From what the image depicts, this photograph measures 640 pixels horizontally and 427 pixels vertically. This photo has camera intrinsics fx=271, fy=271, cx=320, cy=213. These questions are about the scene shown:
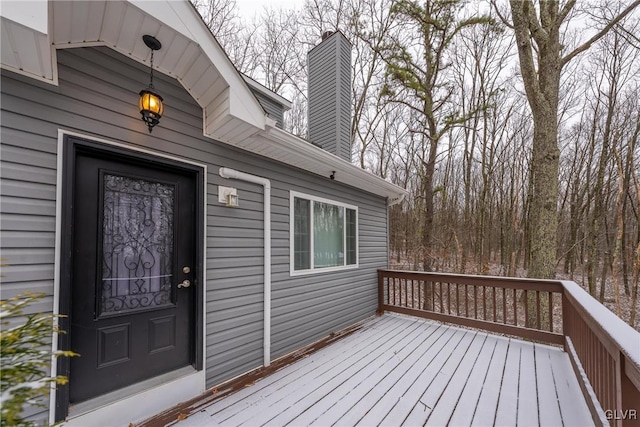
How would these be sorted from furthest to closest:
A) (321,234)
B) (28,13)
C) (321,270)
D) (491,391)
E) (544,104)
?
1. (544,104)
2. (321,234)
3. (321,270)
4. (491,391)
5. (28,13)

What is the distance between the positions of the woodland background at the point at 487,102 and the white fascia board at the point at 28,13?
6.03 metres

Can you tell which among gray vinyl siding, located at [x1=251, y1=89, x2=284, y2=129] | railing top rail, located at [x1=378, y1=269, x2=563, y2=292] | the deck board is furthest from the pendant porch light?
railing top rail, located at [x1=378, y1=269, x2=563, y2=292]

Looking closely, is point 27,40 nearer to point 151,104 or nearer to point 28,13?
point 28,13

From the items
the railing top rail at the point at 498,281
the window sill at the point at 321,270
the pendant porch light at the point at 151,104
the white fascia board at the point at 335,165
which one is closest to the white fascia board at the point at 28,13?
the pendant porch light at the point at 151,104

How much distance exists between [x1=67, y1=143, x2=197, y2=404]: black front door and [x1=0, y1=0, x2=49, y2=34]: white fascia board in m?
0.82

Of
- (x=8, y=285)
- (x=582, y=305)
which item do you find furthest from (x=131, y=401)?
(x=582, y=305)

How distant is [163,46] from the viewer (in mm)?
2082

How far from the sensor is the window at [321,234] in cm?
370

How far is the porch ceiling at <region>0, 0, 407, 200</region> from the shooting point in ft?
4.83

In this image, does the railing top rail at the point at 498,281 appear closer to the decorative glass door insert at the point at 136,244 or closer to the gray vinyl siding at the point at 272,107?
the gray vinyl siding at the point at 272,107

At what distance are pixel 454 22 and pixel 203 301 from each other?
8585mm

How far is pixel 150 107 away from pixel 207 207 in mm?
953

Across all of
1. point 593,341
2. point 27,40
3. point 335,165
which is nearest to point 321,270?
point 335,165

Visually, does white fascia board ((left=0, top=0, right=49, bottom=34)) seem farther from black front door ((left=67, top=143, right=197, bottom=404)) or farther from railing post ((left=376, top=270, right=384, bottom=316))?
railing post ((left=376, top=270, right=384, bottom=316))
